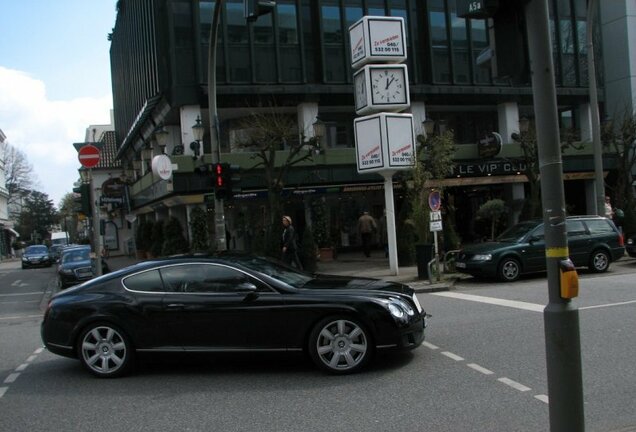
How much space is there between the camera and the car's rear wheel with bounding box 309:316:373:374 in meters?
6.29

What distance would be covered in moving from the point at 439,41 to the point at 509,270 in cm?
1573

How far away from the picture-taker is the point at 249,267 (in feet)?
22.2

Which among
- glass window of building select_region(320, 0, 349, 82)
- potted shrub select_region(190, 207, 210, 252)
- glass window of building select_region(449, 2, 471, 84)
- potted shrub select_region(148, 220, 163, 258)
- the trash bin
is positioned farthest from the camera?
potted shrub select_region(148, 220, 163, 258)

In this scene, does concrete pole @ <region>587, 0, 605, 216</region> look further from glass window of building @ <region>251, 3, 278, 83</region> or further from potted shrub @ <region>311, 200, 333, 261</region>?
glass window of building @ <region>251, 3, 278, 83</region>

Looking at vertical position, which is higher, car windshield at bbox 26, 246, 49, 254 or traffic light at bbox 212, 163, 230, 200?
traffic light at bbox 212, 163, 230, 200

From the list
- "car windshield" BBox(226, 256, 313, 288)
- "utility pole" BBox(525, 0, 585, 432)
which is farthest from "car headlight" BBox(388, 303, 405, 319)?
"utility pole" BBox(525, 0, 585, 432)

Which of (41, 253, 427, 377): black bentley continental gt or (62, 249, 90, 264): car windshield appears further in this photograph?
(62, 249, 90, 264): car windshield

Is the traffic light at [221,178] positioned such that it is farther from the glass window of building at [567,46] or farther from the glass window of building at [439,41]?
the glass window of building at [567,46]

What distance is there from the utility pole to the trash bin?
11.2m

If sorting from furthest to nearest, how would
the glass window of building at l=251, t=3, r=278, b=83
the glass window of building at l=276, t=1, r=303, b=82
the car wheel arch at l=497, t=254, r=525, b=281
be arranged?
the glass window of building at l=276, t=1, r=303, b=82
the glass window of building at l=251, t=3, r=278, b=83
the car wheel arch at l=497, t=254, r=525, b=281

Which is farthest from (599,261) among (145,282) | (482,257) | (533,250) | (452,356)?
(145,282)

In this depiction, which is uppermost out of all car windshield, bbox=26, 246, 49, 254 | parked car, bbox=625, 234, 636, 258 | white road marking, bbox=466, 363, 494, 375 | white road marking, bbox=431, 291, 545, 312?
car windshield, bbox=26, 246, 49, 254

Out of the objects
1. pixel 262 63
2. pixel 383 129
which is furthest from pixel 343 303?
pixel 262 63

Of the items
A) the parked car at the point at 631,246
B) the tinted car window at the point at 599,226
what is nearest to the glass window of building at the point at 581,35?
the parked car at the point at 631,246
